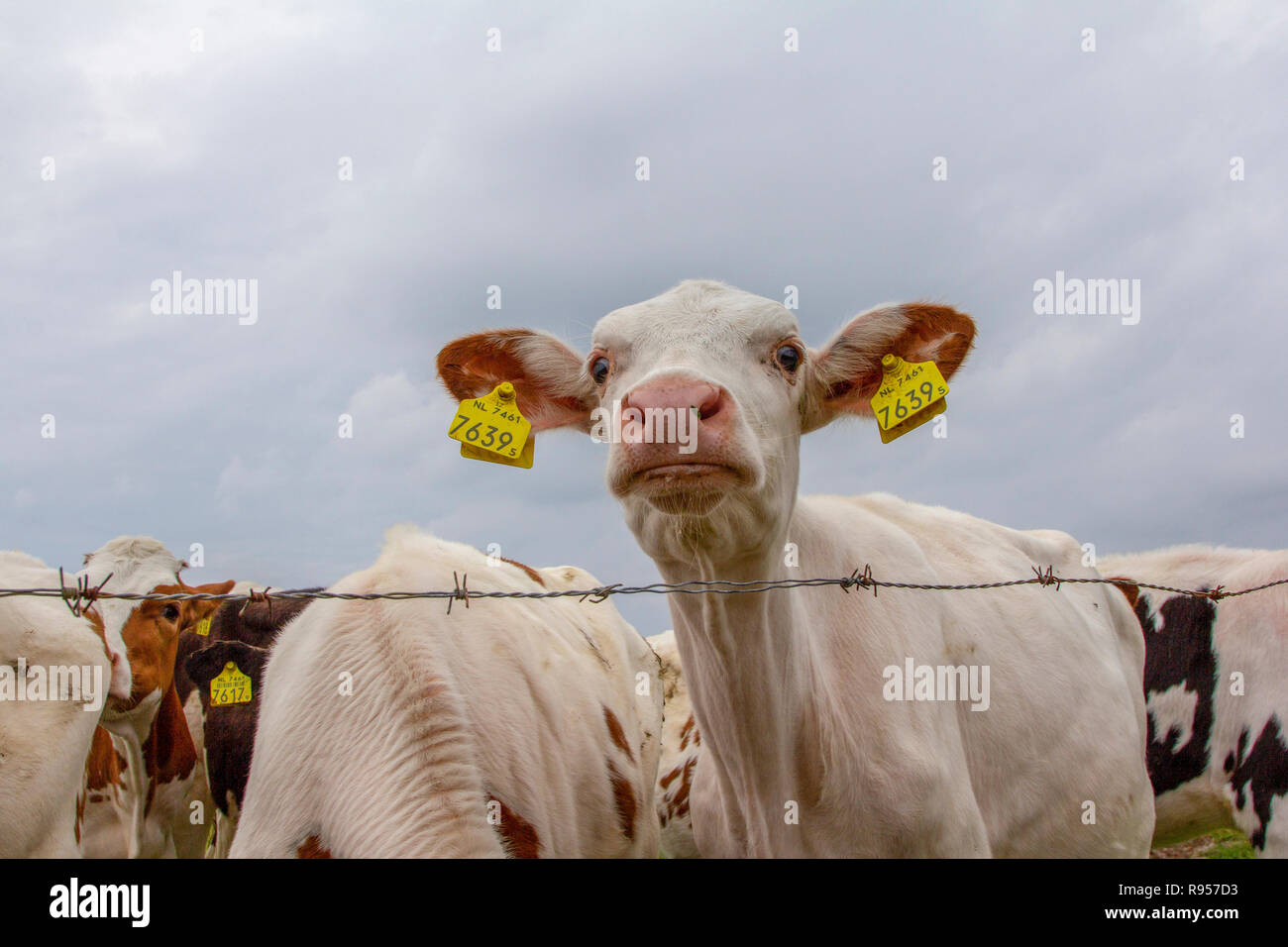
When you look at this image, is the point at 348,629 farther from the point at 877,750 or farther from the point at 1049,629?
the point at 1049,629

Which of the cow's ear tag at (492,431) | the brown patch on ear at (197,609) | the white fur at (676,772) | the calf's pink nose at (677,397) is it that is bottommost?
the white fur at (676,772)

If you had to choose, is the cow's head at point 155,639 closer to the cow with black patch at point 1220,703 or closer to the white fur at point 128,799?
the white fur at point 128,799

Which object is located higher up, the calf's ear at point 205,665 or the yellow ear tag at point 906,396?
the yellow ear tag at point 906,396

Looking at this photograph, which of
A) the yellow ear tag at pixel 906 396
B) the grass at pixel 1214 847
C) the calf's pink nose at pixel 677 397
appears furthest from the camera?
the grass at pixel 1214 847

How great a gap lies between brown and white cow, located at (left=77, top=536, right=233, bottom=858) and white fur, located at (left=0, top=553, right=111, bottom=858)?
1.91 m

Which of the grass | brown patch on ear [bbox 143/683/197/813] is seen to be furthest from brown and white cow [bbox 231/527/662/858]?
the grass

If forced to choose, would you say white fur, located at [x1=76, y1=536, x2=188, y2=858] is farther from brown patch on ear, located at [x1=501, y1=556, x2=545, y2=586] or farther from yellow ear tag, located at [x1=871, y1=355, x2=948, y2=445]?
yellow ear tag, located at [x1=871, y1=355, x2=948, y2=445]

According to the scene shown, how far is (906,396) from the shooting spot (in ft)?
13.9

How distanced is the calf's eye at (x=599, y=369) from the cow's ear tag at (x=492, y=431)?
0.51m

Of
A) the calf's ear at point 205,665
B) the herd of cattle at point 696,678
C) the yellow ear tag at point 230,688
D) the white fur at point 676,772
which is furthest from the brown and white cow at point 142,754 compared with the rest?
the white fur at point 676,772

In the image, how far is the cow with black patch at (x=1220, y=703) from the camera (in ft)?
23.1

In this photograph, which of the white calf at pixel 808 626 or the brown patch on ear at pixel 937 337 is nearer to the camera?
the white calf at pixel 808 626
